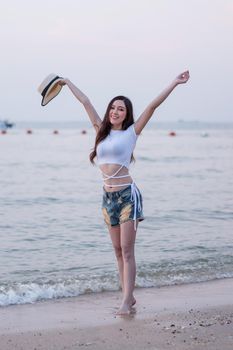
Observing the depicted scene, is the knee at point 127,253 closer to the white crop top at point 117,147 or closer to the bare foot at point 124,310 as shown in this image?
the bare foot at point 124,310

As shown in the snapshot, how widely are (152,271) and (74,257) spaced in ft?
4.85

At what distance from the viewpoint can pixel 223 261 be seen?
33.1 feet

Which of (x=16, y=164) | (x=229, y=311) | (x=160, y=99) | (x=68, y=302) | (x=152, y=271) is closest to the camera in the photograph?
(x=160, y=99)

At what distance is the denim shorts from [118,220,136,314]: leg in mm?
73

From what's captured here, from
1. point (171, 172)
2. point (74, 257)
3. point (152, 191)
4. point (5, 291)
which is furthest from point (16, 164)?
point (5, 291)

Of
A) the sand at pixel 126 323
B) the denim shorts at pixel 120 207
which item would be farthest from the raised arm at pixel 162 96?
the sand at pixel 126 323

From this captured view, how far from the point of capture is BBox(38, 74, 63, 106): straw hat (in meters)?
6.56

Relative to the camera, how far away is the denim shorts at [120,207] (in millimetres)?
6387

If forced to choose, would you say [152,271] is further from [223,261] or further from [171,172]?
[171,172]

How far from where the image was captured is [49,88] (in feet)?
21.5

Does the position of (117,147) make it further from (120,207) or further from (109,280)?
(109,280)

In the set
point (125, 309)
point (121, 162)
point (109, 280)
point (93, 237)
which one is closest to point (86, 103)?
point (121, 162)

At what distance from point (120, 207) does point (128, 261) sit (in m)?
0.51

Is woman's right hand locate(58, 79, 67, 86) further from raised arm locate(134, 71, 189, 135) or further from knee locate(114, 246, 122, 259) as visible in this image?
knee locate(114, 246, 122, 259)
